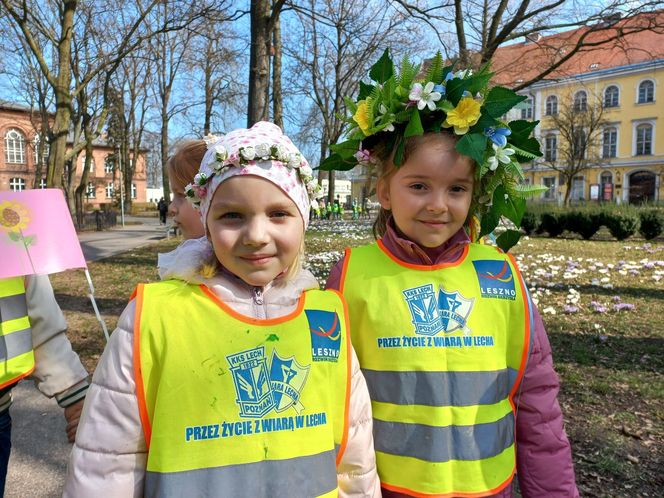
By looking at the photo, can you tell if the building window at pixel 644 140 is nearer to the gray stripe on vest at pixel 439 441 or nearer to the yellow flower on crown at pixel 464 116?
the yellow flower on crown at pixel 464 116

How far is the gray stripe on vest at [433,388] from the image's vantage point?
1605 mm

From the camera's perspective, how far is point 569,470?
168cm

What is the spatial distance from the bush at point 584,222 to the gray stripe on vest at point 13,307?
1807cm

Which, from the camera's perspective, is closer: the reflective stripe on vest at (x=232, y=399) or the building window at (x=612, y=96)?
the reflective stripe on vest at (x=232, y=399)

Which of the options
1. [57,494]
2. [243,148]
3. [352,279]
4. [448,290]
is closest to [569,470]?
[448,290]

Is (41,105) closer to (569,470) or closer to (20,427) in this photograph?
(20,427)

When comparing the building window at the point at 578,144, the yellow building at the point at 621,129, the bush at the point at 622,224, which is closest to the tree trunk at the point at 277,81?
the bush at the point at 622,224

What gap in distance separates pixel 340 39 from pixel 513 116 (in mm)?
23316

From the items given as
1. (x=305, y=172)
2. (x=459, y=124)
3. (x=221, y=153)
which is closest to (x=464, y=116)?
(x=459, y=124)

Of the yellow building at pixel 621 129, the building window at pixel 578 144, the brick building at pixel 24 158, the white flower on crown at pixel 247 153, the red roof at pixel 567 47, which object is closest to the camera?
the white flower on crown at pixel 247 153

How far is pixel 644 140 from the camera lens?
4769 cm

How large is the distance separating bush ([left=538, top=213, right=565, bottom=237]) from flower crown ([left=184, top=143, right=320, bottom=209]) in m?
18.5

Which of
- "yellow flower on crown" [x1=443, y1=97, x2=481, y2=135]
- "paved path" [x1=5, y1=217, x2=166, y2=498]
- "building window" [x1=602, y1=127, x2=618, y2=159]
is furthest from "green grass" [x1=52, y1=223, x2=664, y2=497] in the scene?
"building window" [x1=602, y1=127, x2=618, y2=159]

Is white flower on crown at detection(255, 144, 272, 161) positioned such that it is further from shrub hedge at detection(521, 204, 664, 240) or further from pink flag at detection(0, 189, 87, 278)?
shrub hedge at detection(521, 204, 664, 240)
